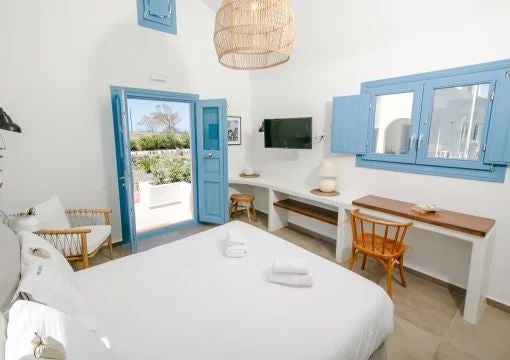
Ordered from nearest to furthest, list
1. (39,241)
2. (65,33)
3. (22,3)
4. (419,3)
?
(39,241), (419,3), (22,3), (65,33)

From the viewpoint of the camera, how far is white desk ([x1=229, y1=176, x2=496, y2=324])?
1932 millimetres

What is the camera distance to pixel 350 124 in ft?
9.57

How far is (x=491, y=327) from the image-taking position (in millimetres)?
1969

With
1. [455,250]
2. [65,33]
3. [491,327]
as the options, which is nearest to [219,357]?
[491,327]

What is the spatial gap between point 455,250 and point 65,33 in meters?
4.45

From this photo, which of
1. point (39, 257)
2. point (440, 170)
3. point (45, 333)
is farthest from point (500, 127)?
point (39, 257)

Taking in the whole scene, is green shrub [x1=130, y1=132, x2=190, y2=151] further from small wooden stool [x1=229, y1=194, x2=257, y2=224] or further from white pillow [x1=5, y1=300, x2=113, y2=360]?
white pillow [x1=5, y1=300, x2=113, y2=360]

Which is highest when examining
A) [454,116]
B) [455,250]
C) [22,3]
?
[22,3]

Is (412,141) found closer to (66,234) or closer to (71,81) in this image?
(66,234)

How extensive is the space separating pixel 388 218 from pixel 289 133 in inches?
67.1

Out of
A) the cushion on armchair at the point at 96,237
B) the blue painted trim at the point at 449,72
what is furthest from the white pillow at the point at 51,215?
the blue painted trim at the point at 449,72

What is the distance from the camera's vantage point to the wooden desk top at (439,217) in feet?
6.44

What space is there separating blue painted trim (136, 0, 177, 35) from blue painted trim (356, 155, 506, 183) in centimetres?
293

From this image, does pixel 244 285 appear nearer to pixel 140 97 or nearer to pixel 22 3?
pixel 140 97
